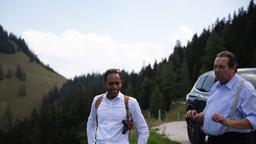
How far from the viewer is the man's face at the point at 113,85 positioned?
5.11 metres

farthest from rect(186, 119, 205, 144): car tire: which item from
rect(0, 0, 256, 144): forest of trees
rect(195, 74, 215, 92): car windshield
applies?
rect(0, 0, 256, 144): forest of trees

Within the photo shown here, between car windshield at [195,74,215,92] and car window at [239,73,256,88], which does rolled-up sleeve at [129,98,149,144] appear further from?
car windshield at [195,74,215,92]

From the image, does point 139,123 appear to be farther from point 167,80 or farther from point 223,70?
point 167,80

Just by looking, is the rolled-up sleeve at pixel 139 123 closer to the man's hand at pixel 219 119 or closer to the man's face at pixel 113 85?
the man's face at pixel 113 85

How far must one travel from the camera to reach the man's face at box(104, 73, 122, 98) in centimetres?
511

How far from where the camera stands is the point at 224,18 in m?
109

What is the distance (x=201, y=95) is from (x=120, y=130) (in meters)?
6.13

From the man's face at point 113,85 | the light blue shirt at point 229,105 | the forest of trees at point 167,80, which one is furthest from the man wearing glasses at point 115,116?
the forest of trees at point 167,80

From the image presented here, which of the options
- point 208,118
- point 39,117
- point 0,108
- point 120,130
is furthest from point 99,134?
point 0,108

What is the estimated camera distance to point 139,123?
520 centimetres

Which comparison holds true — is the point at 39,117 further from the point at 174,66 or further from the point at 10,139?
the point at 174,66

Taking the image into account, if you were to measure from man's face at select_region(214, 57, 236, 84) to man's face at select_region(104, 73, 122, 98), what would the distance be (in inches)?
43.8

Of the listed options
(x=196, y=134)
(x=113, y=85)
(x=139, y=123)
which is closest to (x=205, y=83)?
(x=196, y=134)

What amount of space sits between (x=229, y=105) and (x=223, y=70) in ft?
1.15
